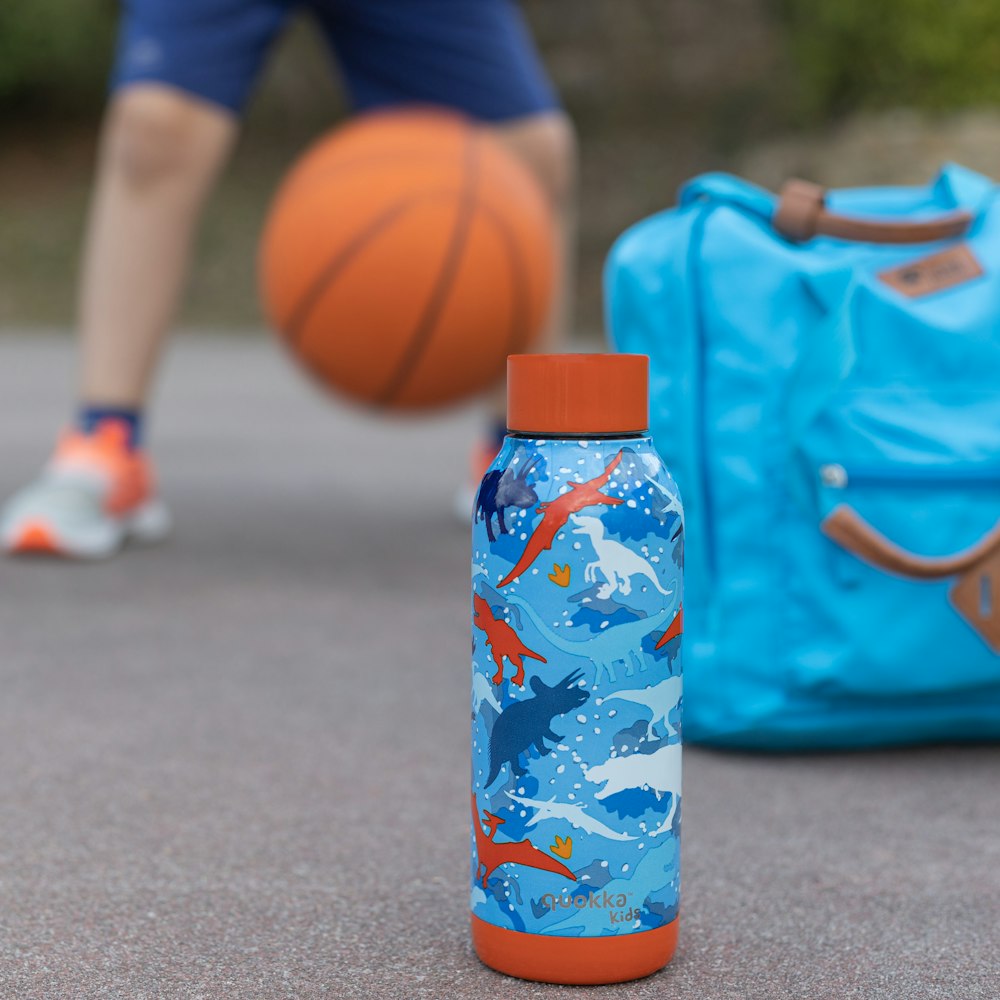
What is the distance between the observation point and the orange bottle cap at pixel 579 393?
1.11 m

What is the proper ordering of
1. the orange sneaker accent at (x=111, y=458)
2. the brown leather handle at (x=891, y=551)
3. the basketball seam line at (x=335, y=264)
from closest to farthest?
the brown leather handle at (x=891, y=551), the basketball seam line at (x=335, y=264), the orange sneaker accent at (x=111, y=458)

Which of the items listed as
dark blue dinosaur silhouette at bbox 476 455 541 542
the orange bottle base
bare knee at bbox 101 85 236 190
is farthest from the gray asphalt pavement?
bare knee at bbox 101 85 236 190

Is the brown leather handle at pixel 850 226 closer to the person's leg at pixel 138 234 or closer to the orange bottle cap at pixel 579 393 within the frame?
the orange bottle cap at pixel 579 393

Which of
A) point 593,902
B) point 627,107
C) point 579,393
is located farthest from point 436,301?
point 627,107

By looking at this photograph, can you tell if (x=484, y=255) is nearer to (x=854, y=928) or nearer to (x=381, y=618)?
(x=381, y=618)

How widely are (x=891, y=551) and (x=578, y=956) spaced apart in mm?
675

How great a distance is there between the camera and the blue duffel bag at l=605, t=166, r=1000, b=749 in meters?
1.63

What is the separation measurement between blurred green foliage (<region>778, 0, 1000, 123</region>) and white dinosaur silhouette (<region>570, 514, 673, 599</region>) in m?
9.26

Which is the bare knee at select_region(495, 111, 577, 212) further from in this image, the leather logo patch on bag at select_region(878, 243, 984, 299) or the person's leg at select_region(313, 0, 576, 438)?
the leather logo patch on bag at select_region(878, 243, 984, 299)

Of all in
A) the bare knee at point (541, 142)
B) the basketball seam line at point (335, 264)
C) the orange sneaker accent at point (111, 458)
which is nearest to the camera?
the basketball seam line at point (335, 264)

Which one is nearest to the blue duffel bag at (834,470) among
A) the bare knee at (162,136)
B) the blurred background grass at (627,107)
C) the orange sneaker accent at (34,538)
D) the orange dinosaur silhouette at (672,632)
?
the orange dinosaur silhouette at (672,632)

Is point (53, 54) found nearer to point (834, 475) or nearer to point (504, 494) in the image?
point (834, 475)

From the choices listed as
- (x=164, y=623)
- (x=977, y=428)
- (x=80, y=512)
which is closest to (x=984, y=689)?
(x=977, y=428)

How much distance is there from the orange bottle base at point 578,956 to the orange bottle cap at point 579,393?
1.22 feet
